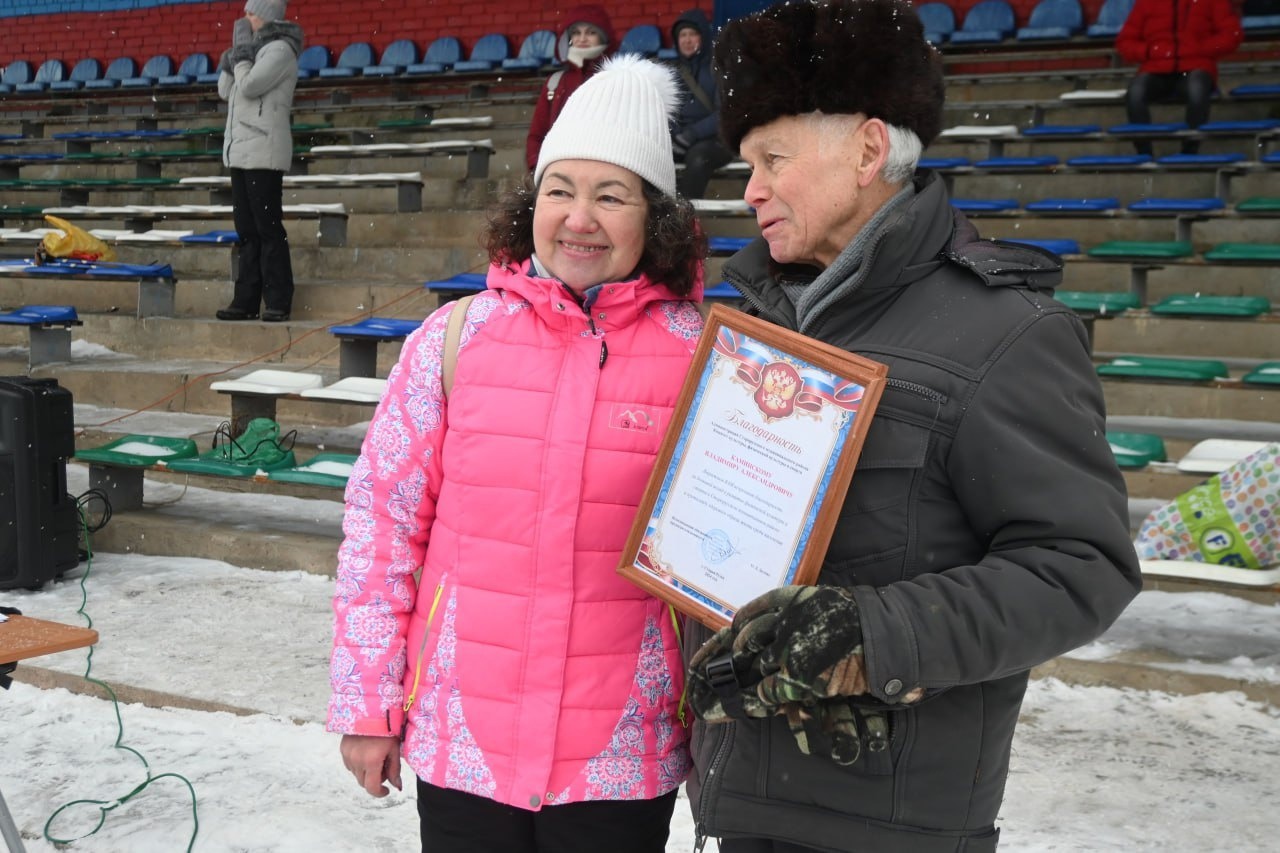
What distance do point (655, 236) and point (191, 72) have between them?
50.4ft

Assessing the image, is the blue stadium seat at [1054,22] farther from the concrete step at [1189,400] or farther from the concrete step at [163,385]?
the concrete step at [163,385]

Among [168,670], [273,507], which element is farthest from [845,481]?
[273,507]

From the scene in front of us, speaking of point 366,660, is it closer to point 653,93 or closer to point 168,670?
point 653,93

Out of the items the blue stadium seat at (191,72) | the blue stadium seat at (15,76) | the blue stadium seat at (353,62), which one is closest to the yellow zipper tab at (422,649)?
the blue stadium seat at (353,62)

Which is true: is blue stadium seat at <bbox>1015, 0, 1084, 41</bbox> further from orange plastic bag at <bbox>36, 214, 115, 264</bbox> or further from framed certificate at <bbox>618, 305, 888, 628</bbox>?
framed certificate at <bbox>618, 305, 888, 628</bbox>

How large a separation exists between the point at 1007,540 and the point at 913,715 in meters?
0.22

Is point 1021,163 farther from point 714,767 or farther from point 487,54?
point 487,54

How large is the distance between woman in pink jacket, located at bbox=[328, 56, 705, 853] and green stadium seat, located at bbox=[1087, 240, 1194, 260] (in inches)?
205

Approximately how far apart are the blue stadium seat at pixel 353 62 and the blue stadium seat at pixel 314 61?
15 cm

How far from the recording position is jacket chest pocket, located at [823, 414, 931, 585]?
135 centimetres

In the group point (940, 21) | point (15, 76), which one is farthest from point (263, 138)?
point (15, 76)

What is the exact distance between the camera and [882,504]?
1.37 meters

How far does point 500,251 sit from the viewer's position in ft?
6.10

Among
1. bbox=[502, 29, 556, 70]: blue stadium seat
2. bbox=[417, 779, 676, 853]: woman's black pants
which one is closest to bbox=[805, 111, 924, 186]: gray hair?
bbox=[417, 779, 676, 853]: woman's black pants
